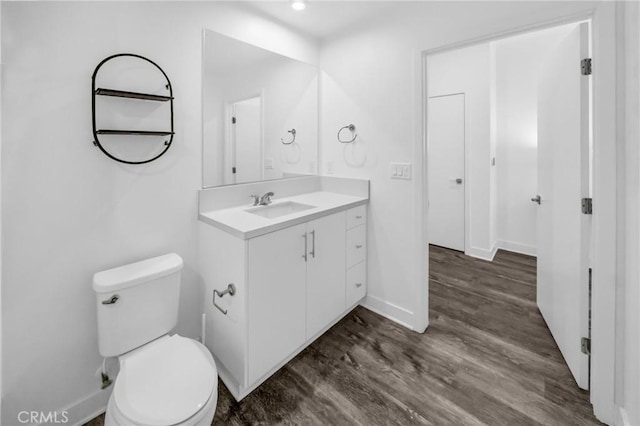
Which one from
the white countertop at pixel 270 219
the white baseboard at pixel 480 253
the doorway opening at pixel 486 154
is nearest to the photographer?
the white countertop at pixel 270 219

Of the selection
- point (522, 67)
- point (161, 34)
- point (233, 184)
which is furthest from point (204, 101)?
point (522, 67)

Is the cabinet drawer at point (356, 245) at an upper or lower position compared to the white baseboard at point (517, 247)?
upper

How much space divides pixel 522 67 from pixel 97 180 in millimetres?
4441

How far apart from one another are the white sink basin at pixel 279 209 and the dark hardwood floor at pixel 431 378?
3.05 feet

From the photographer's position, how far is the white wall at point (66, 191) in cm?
123

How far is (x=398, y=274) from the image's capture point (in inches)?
88.8

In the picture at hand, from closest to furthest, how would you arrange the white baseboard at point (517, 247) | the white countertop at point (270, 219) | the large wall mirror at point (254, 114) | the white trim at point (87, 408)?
the white trim at point (87, 408) < the white countertop at point (270, 219) < the large wall mirror at point (254, 114) < the white baseboard at point (517, 247)

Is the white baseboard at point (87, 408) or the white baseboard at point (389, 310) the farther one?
the white baseboard at point (389, 310)

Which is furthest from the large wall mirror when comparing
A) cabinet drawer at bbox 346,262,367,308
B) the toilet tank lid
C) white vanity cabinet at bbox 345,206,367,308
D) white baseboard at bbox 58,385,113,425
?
white baseboard at bbox 58,385,113,425

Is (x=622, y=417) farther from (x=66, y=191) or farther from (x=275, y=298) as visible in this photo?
(x=66, y=191)

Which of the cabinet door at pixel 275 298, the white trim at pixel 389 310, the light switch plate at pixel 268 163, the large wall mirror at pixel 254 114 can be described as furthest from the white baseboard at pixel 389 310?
the light switch plate at pixel 268 163

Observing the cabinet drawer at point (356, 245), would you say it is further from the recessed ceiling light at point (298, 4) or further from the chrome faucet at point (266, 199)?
the recessed ceiling light at point (298, 4)

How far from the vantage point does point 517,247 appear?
3797 mm

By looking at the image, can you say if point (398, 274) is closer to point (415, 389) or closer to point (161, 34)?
point (415, 389)
